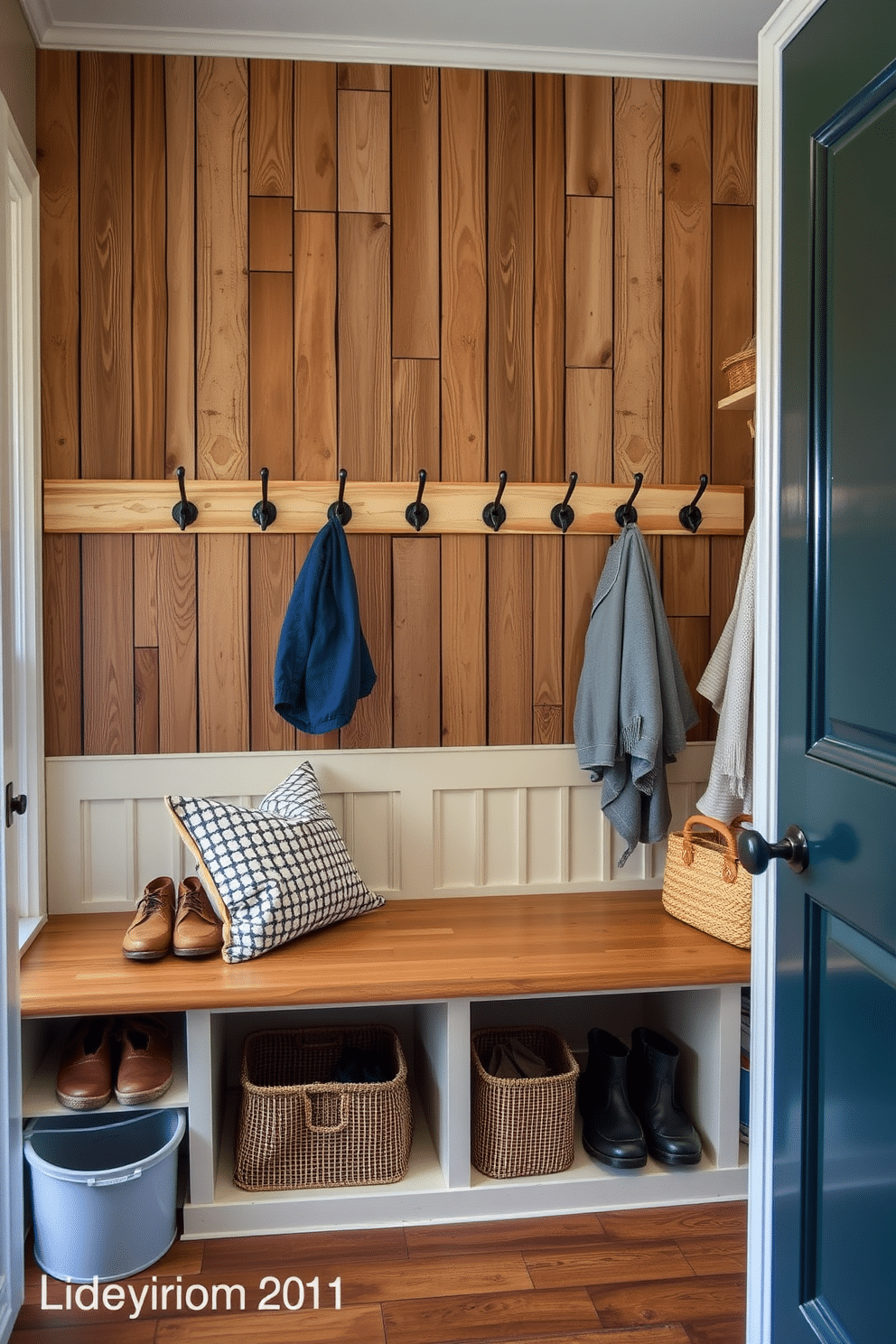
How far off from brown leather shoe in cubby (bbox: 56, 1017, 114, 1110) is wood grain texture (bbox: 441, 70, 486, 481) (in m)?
1.43

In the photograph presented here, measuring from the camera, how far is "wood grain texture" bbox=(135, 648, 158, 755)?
2508 mm

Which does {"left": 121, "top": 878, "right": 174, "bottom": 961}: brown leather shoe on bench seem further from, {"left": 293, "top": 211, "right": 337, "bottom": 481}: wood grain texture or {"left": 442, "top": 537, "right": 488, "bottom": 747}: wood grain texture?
{"left": 293, "top": 211, "right": 337, "bottom": 481}: wood grain texture

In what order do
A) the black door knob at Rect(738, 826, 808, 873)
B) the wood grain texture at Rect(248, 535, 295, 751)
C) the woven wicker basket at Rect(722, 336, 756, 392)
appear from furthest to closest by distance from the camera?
the wood grain texture at Rect(248, 535, 295, 751) < the woven wicker basket at Rect(722, 336, 756, 392) < the black door knob at Rect(738, 826, 808, 873)

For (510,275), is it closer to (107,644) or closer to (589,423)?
(589,423)

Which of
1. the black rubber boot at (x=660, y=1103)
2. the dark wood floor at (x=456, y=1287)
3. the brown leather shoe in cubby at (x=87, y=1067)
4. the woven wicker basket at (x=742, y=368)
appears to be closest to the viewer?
the dark wood floor at (x=456, y=1287)

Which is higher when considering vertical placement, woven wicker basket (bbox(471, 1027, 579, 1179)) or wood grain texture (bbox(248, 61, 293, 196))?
wood grain texture (bbox(248, 61, 293, 196))

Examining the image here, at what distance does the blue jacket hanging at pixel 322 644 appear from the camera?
2.39 metres

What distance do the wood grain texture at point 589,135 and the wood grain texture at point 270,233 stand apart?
26.7 inches

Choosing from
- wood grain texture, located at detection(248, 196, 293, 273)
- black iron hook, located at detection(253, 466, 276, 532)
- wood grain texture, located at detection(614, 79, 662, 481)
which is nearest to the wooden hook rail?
black iron hook, located at detection(253, 466, 276, 532)

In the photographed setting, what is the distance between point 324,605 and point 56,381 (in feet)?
2.61

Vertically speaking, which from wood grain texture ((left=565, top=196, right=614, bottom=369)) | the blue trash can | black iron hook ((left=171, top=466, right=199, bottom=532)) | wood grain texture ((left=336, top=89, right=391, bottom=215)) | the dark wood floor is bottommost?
the dark wood floor

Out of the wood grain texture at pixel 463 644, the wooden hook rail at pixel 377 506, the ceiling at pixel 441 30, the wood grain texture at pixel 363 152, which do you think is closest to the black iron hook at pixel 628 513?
the wooden hook rail at pixel 377 506

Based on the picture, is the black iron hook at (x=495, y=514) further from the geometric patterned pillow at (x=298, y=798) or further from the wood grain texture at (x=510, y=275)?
the geometric patterned pillow at (x=298, y=798)

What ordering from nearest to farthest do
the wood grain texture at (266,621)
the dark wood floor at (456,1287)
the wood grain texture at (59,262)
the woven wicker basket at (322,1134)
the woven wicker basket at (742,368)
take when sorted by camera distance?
the dark wood floor at (456,1287)
the woven wicker basket at (322,1134)
the woven wicker basket at (742,368)
the wood grain texture at (59,262)
the wood grain texture at (266,621)
